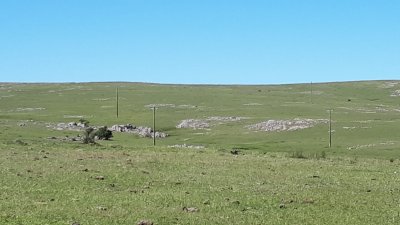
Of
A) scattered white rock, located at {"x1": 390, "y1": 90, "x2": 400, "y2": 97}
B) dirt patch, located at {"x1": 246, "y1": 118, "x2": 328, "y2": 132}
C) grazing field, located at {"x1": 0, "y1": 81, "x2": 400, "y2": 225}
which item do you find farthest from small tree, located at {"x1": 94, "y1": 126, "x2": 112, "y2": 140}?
scattered white rock, located at {"x1": 390, "y1": 90, "x2": 400, "y2": 97}

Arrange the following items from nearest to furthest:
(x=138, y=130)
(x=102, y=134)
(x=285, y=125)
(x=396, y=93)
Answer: (x=102, y=134) < (x=285, y=125) < (x=138, y=130) < (x=396, y=93)

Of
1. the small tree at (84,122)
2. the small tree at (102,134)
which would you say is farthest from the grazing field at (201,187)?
the small tree at (84,122)

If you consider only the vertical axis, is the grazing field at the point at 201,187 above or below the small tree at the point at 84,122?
above

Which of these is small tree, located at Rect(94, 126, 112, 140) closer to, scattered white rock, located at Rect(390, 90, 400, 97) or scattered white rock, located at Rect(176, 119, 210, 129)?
scattered white rock, located at Rect(176, 119, 210, 129)

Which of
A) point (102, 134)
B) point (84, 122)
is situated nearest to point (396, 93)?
point (84, 122)

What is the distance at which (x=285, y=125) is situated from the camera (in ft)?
332

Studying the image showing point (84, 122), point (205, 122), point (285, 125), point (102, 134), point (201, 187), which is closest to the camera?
point (201, 187)

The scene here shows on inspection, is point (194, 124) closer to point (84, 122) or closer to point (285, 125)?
point (285, 125)

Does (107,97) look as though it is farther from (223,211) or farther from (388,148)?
(223,211)

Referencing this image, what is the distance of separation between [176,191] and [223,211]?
18.5 ft

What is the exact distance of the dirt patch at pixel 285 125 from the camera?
99375mm

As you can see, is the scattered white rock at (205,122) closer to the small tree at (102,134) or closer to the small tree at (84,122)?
the small tree at (84,122)

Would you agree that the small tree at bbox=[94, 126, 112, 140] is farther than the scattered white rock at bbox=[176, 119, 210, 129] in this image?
No

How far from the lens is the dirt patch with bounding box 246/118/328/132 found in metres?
99.4
